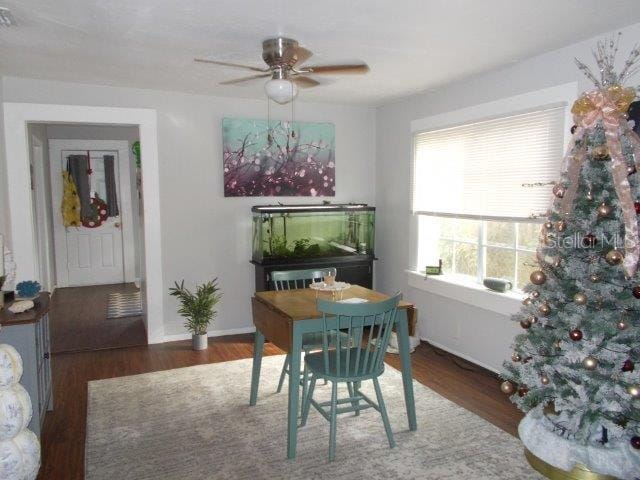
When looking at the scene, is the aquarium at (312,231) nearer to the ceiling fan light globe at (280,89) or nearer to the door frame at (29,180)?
the door frame at (29,180)

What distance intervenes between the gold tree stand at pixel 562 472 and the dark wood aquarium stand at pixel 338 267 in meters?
2.64

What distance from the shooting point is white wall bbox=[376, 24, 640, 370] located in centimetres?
323

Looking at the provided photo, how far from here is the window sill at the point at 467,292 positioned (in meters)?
3.59

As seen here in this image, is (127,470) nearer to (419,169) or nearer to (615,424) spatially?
(615,424)

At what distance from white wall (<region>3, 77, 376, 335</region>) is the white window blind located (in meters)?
1.25

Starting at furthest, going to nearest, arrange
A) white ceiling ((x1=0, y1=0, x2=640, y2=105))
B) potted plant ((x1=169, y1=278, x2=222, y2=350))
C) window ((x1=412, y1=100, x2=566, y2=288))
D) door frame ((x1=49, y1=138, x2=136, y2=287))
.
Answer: door frame ((x1=49, y1=138, x2=136, y2=287)) → potted plant ((x1=169, y1=278, x2=222, y2=350)) → window ((x1=412, y1=100, x2=566, y2=288)) → white ceiling ((x1=0, y1=0, x2=640, y2=105))

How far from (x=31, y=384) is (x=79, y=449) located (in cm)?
44

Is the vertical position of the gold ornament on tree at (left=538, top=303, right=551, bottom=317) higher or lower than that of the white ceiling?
lower

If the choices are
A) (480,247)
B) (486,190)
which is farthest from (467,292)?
(486,190)

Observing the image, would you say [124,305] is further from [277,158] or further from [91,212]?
[277,158]

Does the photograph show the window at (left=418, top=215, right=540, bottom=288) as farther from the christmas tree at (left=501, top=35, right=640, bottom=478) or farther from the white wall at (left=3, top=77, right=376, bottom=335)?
the white wall at (left=3, top=77, right=376, bottom=335)

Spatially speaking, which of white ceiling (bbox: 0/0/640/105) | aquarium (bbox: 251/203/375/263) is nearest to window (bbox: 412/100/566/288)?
white ceiling (bbox: 0/0/640/105)

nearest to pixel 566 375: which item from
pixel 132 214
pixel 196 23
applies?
pixel 196 23

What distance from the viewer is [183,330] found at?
4.72m
